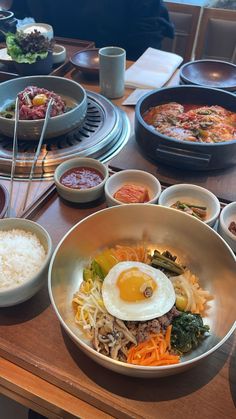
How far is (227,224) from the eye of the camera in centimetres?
142

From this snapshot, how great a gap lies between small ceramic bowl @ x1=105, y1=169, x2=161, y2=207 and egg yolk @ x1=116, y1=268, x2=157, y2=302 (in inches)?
16.5

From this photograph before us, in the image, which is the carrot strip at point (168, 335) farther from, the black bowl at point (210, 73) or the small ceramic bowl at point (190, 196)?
the black bowl at point (210, 73)

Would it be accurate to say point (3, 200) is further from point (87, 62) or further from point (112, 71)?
point (87, 62)

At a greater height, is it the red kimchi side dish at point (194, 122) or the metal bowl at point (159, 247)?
the red kimchi side dish at point (194, 122)

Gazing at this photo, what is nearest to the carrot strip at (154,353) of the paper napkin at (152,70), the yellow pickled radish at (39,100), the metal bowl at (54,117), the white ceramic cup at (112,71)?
the metal bowl at (54,117)

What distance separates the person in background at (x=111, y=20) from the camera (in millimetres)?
3082

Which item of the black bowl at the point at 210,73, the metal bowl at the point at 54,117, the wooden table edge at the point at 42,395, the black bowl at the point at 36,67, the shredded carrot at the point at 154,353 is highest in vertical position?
the black bowl at the point at 210,73

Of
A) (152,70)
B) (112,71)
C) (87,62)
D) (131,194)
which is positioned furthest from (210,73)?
(131,194)

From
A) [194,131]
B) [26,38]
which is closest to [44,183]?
[194,131]

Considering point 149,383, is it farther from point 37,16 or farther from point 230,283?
point 37,16

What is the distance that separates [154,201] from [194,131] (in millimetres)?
638

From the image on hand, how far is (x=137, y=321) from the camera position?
3.43ft

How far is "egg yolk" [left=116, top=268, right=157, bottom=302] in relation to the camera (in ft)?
3.61

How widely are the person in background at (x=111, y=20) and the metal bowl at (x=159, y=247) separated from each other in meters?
2.47
